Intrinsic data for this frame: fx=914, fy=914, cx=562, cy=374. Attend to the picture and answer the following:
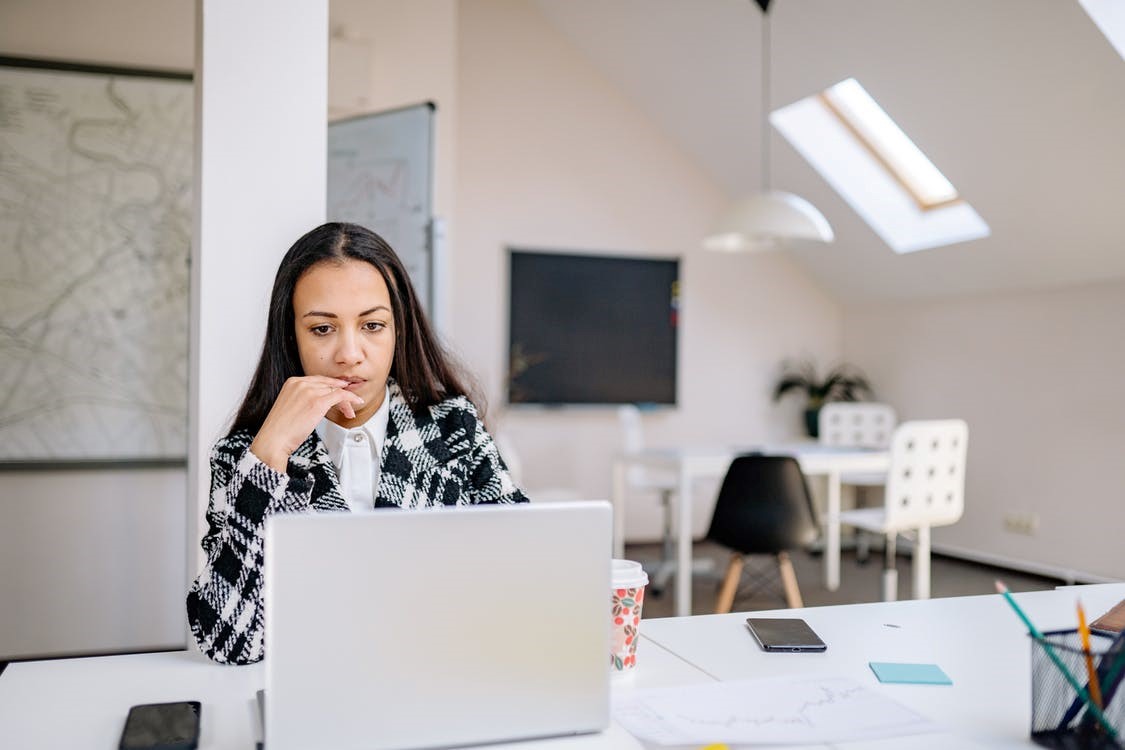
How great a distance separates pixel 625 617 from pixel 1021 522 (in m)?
4.30

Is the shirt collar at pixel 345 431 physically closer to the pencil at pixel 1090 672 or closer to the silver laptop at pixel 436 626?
the silver laptop at pixel 436 626

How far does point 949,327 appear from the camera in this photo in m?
5.27

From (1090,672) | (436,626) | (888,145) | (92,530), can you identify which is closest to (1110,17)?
(888,145)

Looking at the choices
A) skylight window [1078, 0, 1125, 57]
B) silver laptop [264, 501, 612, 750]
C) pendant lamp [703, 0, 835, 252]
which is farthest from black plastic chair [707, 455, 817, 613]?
silver laptop [264, 501, 612, 750]

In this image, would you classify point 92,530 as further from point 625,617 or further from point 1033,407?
point 1033,407

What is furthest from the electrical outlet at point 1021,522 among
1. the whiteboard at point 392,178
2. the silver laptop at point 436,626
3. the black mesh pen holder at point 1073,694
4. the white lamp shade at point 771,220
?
the silver laptop at point 436,626

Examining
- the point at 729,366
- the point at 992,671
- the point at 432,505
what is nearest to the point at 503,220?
the point at 729,366

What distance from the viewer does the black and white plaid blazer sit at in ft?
3.90

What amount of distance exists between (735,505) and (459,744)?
2700 millimetres

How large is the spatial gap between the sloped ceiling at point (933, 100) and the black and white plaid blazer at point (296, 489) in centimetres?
311

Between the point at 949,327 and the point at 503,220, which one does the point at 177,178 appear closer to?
the point at 503,220

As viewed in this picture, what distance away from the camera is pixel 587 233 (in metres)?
5.55

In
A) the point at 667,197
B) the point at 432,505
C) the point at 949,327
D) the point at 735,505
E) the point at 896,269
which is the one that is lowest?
the point at 735,505

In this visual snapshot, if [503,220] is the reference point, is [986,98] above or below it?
above
